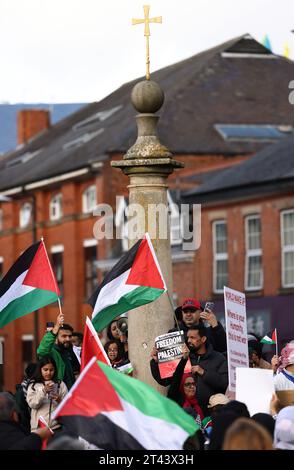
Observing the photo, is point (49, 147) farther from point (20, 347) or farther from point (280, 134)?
point (280, 134)

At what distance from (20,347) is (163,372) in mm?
48895

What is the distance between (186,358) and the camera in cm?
1422

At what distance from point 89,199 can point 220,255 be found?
409 inches

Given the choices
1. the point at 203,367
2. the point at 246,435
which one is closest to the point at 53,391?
the point at 203,367

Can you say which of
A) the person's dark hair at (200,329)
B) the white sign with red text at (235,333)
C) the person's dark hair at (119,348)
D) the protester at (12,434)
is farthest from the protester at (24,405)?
the protester at (12,434)

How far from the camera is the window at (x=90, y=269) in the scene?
2299 inches

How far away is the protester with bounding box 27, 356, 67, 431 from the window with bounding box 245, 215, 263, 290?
3260cm

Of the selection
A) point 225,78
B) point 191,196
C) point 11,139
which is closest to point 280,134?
point 225,78

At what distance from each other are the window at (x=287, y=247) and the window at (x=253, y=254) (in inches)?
41.8

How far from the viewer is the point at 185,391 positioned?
1429 cm

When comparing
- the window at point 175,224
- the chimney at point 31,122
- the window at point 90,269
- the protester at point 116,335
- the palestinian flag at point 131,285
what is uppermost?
A: the chimney at point 31,122

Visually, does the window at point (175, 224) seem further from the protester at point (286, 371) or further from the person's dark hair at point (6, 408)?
the person's dark hair at point (6, 408)

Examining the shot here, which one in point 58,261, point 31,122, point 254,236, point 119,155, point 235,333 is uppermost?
point 31,122

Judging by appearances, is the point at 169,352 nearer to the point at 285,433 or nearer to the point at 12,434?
the point at 12,434
